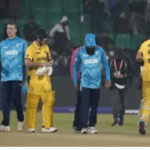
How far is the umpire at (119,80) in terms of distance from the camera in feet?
60.2

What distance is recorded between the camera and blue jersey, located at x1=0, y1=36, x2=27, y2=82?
1467cm

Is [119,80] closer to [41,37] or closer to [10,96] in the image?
[10,96]

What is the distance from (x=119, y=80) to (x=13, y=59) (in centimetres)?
461

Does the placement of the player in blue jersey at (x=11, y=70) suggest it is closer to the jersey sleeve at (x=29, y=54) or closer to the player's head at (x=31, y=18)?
the jersey sleeve at (x=29, y=54)

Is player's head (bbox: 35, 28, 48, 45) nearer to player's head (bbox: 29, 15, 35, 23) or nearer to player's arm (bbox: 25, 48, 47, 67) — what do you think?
player's arm (bbox: 25, 48, 47, 67)

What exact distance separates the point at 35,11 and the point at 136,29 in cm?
325

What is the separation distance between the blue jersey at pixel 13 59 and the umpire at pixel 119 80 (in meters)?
4.06

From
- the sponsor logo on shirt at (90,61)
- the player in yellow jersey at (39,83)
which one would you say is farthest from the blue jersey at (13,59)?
the sponsor logo on shirt at (90,61)

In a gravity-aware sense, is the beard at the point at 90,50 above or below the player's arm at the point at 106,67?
above

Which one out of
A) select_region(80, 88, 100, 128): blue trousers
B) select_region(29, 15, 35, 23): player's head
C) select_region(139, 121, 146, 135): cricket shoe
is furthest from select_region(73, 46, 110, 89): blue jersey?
select_region(29, 15, 35, 23): player's head

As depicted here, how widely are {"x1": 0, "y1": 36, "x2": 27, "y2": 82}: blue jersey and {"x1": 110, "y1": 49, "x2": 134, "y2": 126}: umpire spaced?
4058mm

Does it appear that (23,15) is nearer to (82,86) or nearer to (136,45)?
(136,45)

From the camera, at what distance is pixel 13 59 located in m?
14.7

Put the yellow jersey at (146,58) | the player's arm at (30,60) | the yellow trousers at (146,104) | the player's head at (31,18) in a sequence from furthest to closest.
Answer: the player's head at (31,18), the player's arm at (30,60), the yellow jersey at (146,58), the yellow trousers at (146,104)
